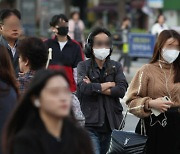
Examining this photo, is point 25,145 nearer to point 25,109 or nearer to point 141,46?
point 25,109

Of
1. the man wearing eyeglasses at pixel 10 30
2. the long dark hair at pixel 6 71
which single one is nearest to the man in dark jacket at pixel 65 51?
the man wearing eyeglasses at pixel 10 30

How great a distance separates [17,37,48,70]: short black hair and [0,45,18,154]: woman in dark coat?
35cm

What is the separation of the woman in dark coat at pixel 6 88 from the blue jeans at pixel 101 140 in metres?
1.70

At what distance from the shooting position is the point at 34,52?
545cm

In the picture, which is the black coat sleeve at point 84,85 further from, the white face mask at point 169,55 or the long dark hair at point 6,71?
the long dark hair at point 6,71

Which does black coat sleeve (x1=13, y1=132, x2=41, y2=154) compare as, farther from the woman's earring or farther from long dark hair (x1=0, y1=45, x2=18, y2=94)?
long dark hair (x1=0, y1=45, x2=18, y2=94)

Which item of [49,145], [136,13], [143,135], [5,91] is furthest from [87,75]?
[136,13]

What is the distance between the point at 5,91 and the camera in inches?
197

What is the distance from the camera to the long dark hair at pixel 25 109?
3.81m

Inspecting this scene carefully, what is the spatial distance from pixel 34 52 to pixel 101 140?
1.55 metres

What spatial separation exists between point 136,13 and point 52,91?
171 ft

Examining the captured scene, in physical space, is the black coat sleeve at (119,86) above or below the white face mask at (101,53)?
below

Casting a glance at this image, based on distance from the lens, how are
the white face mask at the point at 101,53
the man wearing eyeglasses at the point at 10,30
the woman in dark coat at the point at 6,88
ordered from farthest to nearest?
the man wearing eyeglasses at the point at 10,30 → the white face mask at the point at 101,53 → the woman in dark coat at the point at 6,88

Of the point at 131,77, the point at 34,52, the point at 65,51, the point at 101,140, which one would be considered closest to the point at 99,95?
the point at 101,140
